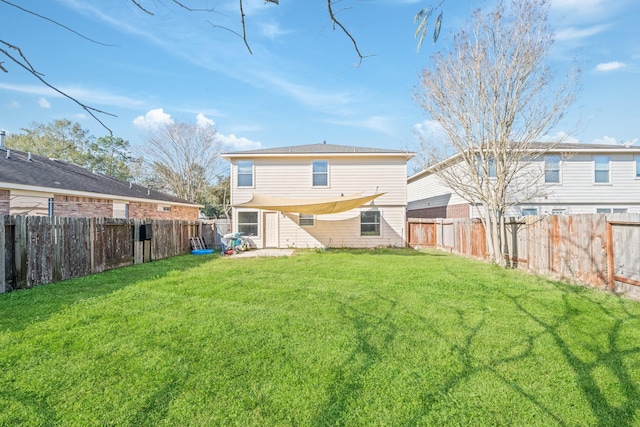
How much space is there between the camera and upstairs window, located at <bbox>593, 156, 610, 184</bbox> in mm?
13047

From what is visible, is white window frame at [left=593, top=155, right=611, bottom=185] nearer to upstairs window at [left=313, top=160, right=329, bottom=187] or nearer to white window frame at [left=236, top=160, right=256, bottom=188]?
upstairs window at [left=313, top=160, right=329, bottom=187]

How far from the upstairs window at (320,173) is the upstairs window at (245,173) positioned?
259cm

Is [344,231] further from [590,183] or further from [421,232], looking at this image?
[590,183]

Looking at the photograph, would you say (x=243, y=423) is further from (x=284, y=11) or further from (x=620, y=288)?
(x=620, y=288)

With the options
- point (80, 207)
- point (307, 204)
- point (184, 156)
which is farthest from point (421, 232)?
point (184, 156)

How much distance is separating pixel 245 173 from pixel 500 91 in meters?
9.08

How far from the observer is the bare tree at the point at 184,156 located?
21859mm

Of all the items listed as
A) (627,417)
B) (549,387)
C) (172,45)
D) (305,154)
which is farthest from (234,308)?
(305,154)

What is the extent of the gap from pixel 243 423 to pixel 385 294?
3302mm

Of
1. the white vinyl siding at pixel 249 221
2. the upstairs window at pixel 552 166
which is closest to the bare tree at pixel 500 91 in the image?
the upstairs window at pixel 552 166

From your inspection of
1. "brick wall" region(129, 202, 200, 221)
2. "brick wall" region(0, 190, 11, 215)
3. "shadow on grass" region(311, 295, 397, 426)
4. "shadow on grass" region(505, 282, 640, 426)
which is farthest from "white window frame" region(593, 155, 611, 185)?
"brick wall" region(0, 190, 11, 215)

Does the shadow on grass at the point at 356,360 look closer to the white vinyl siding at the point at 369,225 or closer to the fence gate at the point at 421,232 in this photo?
the white vinyl siding at the point at 369,225

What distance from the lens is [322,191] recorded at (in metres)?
12.7

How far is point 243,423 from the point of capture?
1912 mm
